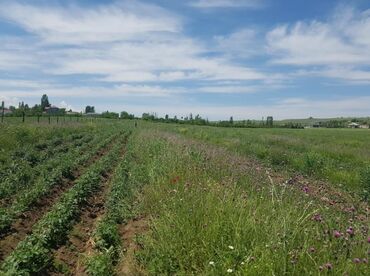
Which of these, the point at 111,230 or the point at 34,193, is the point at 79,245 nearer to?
the point at 111,230

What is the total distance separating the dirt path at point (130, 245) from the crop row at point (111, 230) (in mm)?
114

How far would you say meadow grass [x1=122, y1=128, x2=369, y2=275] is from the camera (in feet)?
13.7

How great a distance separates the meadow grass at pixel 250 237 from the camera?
164 inches

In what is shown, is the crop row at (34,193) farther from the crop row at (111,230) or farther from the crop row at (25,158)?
the crop row at (111,230)

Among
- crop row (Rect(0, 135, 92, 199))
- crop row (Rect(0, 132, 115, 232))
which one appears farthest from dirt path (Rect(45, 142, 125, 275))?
crop row (Rect(0, 135, 92, 199))

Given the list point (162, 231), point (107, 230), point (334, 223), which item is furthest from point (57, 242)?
point (334, 223)

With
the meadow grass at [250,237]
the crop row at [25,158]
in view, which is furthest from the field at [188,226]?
the crop row at [25,158]

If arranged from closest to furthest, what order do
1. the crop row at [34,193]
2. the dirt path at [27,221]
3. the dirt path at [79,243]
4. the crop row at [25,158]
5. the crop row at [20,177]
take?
the dirt path at [79,243]
the dirt path at [27,221]
the crop row at [34,193]
the crop row at [20,177]
the crop row at [25,158]

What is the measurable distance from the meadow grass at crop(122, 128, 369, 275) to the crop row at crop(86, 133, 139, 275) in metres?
0.48

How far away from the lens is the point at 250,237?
16.8ft

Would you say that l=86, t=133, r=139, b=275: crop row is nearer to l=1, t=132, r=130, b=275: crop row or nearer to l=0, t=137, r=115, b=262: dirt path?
l=1, t=132, r=130, b=275: crop row

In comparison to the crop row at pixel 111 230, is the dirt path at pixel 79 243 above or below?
below

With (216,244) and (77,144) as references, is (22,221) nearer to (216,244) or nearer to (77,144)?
(216,244)

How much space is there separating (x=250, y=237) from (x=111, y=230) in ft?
10.0
